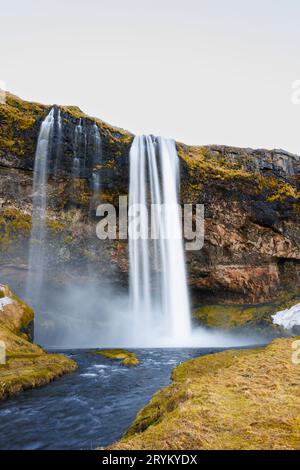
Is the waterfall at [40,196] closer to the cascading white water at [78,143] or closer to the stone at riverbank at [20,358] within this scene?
the cascading white water at [78,143]

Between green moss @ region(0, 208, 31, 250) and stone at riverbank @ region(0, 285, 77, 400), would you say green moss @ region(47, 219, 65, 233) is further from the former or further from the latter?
stone at riverbank @ region(0, 285, 77, 400)

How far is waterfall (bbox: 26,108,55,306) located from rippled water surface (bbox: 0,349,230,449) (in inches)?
985

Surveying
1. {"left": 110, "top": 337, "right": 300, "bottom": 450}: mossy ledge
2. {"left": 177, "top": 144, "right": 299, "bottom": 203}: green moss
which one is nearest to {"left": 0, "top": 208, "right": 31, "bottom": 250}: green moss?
{"left": 177, "top": 144, "right": 299, "bottom": 203}: green moss

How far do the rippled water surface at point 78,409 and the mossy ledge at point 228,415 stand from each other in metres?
1.52

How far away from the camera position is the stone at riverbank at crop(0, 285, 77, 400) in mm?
15344

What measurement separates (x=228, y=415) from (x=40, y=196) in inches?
1526

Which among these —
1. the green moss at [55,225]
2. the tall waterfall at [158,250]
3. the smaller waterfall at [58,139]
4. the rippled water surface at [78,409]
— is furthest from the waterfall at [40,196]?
the rippled water surface at [78,409]

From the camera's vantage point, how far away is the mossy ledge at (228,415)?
615 cm

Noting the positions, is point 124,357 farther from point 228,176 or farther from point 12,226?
point 228,176

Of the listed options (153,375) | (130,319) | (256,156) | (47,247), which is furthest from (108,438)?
(256,156)

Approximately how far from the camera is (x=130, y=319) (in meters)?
47.6

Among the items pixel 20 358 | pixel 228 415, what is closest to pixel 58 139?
pixel 20 358

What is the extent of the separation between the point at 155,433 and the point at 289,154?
5275cm

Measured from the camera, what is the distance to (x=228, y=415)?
7613 mm
